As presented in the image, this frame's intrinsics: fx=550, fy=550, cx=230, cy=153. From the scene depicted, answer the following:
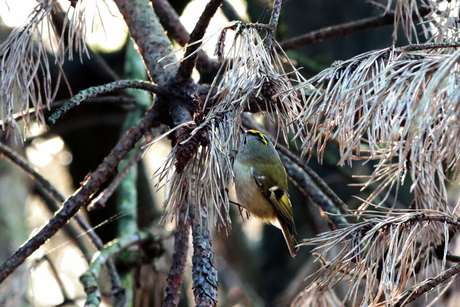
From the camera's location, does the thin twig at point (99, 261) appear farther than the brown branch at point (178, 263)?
Yes

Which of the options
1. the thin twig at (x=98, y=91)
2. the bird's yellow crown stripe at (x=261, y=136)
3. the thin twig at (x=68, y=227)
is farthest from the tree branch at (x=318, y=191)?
the thin twig at (x=68, y=227)

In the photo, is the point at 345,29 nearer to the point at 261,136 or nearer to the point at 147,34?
the point at 261,136

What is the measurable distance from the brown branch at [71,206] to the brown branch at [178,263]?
0.30m

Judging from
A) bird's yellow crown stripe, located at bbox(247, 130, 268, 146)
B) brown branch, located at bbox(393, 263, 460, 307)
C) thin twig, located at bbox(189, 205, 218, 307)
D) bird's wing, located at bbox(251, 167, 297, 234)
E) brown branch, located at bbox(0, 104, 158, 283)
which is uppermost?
brown branch, located at bbox(0, 104, 158, 283)

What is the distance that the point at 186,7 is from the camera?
12.5 feet

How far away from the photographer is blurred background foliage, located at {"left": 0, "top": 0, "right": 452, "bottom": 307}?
11.2 ft

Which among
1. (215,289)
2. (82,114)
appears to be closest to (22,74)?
(215,289)

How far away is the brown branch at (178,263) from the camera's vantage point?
1.87m

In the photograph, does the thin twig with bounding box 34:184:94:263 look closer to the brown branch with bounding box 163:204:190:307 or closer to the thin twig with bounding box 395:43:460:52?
the brown branch with bounding box 163:204:190:307

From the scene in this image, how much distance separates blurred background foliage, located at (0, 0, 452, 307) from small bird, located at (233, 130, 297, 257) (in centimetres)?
70

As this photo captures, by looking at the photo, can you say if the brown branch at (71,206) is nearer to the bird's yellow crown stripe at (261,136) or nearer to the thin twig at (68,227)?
the bird's yellow crown stripe at (261,136)

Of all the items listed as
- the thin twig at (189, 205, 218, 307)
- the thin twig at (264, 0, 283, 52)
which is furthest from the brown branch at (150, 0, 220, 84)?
the thin twig at (189, 205, 218, 307)

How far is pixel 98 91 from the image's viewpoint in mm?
1690

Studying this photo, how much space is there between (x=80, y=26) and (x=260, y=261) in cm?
339
